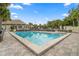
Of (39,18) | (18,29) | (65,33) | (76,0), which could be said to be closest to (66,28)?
(65,33)

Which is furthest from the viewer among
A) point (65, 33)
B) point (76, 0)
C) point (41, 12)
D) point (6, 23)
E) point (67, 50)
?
point (65, 33)

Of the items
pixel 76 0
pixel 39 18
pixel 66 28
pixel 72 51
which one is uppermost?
pixel 76 0

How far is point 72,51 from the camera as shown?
16.1ft

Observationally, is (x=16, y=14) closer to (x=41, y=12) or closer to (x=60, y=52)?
(x=41, y=12)

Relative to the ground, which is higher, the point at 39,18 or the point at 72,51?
the point at 39,18

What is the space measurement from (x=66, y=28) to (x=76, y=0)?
8.22ft

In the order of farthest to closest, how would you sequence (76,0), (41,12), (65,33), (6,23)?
1. (65,33)
2. (6,23)
3. (41,12)
4. (76,0)

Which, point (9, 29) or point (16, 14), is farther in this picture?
point (9, 29)

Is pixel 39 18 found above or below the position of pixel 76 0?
below

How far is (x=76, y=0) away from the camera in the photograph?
472cm

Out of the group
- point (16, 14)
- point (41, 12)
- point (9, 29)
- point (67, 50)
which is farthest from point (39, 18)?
point (67, 50)

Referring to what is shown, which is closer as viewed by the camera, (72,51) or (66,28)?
(72,51)

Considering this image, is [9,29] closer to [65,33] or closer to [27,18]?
[27,18]

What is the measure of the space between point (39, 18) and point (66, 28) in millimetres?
1383
